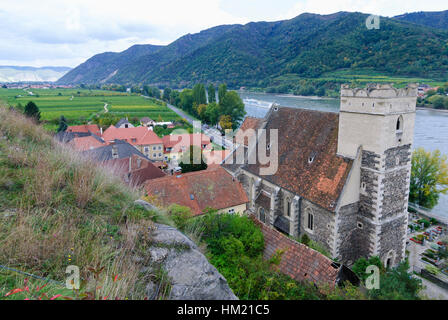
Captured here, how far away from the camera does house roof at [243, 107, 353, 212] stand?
1506 centimetres

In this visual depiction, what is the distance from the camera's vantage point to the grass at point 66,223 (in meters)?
3.91

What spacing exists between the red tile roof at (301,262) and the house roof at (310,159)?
430cm

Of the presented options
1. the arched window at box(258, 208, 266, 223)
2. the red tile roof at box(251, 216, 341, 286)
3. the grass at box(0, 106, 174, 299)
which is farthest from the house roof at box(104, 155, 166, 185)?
the grass at box(0, 106, 174, 299)

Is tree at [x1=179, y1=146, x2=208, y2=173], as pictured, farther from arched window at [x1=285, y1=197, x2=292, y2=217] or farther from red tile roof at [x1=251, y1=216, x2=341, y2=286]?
red tile roof at [x1=251, y1=216, x2=341, y2=286]

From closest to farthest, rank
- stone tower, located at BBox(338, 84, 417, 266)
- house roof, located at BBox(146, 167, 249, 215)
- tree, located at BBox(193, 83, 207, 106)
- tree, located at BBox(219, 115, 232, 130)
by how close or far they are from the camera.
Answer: stone tower, located at BBox(338, 84, 417, 266)
house roof, located at BBox(146, 167, 249, 215)
tree, located at BBox(219, 115, 232, 130)
tree, located at BBox(193, 83, 207, 106)

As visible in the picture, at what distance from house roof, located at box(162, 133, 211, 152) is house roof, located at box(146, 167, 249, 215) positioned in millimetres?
20441

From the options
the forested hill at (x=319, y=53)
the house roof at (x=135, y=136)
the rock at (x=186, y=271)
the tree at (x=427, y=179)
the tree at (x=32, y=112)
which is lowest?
the tree at (x=427, y=179)

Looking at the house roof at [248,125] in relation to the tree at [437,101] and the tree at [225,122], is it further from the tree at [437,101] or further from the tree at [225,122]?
the tree at [437,101]

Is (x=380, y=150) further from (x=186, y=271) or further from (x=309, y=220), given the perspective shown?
(x=186, y=271)

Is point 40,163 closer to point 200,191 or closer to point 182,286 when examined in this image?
point 182,286

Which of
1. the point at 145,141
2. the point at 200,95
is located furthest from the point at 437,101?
the point at 145,141

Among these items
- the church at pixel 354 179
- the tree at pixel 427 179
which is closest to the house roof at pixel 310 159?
the church at pixel 354 179

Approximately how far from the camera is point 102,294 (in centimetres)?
343

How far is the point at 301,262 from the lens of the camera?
1050 centimetres
